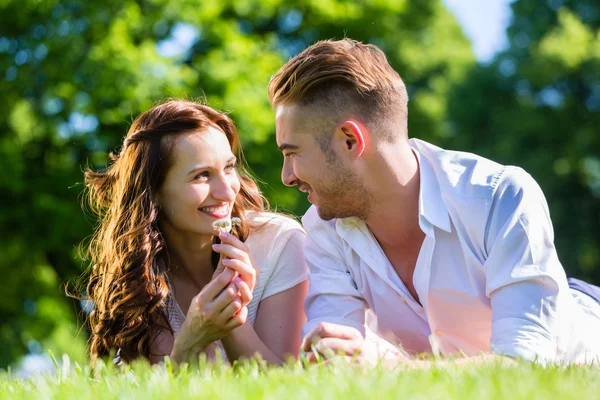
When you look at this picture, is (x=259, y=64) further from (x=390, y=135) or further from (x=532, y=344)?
(x=532, y=344)

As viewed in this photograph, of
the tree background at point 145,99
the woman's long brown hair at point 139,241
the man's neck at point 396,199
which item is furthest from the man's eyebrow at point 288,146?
the tree background at point 145,99

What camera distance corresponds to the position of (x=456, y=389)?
237 cm

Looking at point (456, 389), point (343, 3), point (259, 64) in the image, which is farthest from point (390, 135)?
point (343, 3)

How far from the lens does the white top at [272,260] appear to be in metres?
5.36

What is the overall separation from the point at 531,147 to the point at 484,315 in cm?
2367

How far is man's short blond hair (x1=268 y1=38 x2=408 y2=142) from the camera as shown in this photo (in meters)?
4.79

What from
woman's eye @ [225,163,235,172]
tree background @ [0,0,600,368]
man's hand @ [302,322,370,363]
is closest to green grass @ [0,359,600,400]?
man's hand @ [302,322,370,363]

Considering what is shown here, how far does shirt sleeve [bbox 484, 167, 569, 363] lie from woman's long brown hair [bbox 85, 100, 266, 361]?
1870 millimetres

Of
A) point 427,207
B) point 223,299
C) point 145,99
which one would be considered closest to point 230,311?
point 223,299

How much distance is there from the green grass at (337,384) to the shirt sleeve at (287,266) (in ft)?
6.98

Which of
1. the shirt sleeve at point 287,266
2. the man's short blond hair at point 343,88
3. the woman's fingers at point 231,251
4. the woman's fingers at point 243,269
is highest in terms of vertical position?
the man's short blond hair at point 343,88

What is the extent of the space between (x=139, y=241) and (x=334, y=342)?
211 centimetres

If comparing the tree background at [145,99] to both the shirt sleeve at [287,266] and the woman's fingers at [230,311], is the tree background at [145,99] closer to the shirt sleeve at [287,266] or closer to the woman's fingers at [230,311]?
the shirt sleeve at [287,266]

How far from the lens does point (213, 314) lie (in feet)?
14.6
